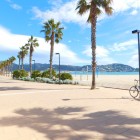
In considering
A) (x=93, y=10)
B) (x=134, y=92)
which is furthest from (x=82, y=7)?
(x=134, y=92)

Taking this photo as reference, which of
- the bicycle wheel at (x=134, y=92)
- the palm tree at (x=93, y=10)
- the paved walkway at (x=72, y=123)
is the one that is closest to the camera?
the paved walkway at (x=72, y=123)

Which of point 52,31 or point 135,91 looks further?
point 52,31

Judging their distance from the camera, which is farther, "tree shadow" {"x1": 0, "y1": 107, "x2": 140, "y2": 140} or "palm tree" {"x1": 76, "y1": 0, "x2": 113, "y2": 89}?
"palm tree" {"x1": 76, "y1": 0, "x2": 113, "y2": 89}


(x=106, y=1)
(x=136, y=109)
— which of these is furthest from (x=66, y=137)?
(x=106, y=1)

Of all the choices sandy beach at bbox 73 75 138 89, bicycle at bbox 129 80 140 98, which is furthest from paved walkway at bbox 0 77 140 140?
sandy beach at bbox 73 75 138 89

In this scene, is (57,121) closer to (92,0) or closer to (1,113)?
(1,113)

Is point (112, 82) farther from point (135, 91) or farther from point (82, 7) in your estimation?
point (135, 91)

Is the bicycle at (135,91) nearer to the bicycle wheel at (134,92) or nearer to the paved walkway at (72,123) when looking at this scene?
the bicycle wheel at (134,92)

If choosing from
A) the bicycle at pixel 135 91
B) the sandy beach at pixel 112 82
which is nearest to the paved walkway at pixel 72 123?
the bicycle at pixel 135 91

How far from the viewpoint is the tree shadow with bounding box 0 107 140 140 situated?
27.6 ft

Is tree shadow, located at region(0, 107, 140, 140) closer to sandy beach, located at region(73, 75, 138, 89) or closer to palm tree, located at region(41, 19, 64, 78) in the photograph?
sandy beach, located at region(73, 75, 138, 89)

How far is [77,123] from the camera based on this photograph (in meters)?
10.0

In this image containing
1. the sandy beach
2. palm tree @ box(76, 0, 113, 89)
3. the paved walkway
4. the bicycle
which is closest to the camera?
the paved walkway

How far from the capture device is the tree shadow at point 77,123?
27.6 feet
